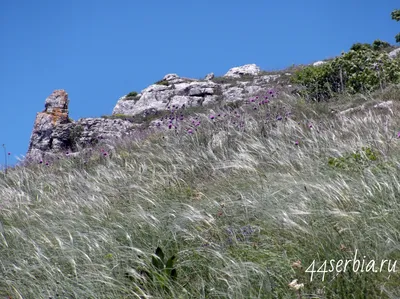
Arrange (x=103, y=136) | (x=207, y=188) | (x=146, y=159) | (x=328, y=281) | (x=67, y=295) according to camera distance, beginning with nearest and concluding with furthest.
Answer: (x=328, y=281) → (x=67, y=295) → (x=207, y=188) → (x=146, y=159) → (x=103, y=136)

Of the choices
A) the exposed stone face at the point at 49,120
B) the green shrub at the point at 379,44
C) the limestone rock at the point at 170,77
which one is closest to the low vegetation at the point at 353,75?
the exposed stone face at the point at 49,120

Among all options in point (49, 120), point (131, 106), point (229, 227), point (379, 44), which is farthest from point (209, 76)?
point (229, 227)

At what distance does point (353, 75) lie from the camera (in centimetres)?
1279

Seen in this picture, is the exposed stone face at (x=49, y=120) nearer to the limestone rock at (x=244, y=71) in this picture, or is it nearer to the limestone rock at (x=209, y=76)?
the limestone rock at (x=209, y=76)

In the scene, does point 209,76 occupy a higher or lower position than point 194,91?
higher

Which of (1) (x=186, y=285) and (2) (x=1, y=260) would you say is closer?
(1) (x=186, y=285)

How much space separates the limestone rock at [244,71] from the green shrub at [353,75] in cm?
1408

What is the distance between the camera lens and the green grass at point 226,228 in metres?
3.31

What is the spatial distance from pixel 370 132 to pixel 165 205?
3.09 metres

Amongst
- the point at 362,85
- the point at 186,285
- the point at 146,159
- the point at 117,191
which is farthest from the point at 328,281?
the point at 362,85

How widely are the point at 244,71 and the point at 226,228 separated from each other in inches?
1035

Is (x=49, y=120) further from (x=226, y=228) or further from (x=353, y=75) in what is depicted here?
(x=226, y=228)

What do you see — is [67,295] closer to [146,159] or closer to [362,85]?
[146,159]

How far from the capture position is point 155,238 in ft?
14.3
